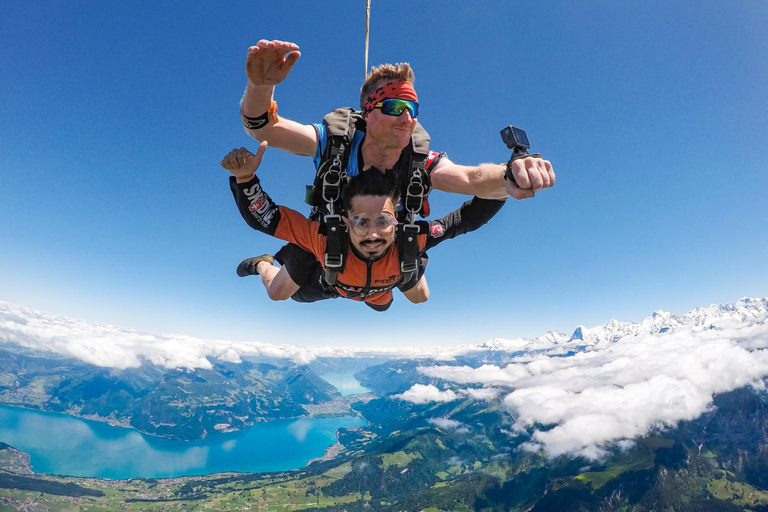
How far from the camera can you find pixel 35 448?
16938cm

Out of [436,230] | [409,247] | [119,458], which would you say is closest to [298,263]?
[409,247]

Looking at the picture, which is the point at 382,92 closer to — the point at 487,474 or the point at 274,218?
the point at 274,218

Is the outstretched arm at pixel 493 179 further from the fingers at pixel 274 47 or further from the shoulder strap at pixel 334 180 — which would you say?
the fingers at pixel 274 47

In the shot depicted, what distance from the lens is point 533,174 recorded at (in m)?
2.32

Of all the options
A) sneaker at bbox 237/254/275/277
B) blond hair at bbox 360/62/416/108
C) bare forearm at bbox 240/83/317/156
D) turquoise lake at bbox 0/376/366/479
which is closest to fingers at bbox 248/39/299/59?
bare forearm at bbox 240/83/317/156

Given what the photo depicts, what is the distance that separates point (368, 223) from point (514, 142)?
5.14ft

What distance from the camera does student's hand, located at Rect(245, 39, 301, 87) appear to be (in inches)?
94.3

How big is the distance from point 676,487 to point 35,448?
28924 cm

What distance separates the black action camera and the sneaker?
4.33 meters

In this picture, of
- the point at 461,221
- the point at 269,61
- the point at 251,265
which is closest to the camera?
the point at 269,61

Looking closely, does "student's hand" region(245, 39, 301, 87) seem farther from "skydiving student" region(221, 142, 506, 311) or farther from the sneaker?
the sneaker

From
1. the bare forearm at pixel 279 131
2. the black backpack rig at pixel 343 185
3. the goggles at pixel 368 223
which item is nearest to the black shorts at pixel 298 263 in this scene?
the black backpack rig at pixel 343 185

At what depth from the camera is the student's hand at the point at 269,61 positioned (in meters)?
2.39

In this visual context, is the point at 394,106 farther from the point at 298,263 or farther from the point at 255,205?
the point at 298,263
